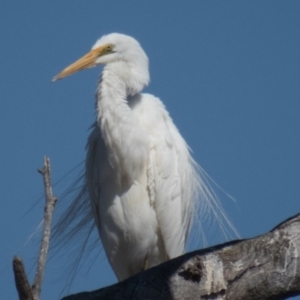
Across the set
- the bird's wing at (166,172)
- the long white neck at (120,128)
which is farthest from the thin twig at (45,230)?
the bird's wing at (166,172)

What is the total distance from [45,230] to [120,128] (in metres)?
2.73

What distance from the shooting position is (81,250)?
20.8 feet

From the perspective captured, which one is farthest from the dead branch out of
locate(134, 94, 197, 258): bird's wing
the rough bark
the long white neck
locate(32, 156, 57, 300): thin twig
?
locate(134, 94, 197, 258): bird's wing

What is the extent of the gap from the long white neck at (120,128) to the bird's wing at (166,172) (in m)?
0.09

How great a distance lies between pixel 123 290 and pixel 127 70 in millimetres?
2710

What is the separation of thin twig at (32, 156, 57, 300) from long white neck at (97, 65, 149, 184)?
7.88 feet

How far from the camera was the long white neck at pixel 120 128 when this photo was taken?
566 cm

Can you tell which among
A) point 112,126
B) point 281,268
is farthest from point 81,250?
point 281,268

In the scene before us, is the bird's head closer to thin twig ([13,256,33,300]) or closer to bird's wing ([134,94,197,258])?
bird's wing ([134,94,197,258])

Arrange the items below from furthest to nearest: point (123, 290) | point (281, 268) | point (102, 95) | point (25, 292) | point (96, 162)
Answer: point (96, 162) → point (102, 95) → point (123, 290) → point (281, 268) → point (25, 292)

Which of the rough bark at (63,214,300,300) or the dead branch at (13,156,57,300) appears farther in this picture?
the rough bark at (63,214,300,300)

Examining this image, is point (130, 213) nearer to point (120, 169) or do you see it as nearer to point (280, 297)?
point (120, 169)

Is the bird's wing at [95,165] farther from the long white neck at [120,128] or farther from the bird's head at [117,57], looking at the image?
the bird's head at [117,57]

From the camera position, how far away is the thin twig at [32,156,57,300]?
2949 mm
